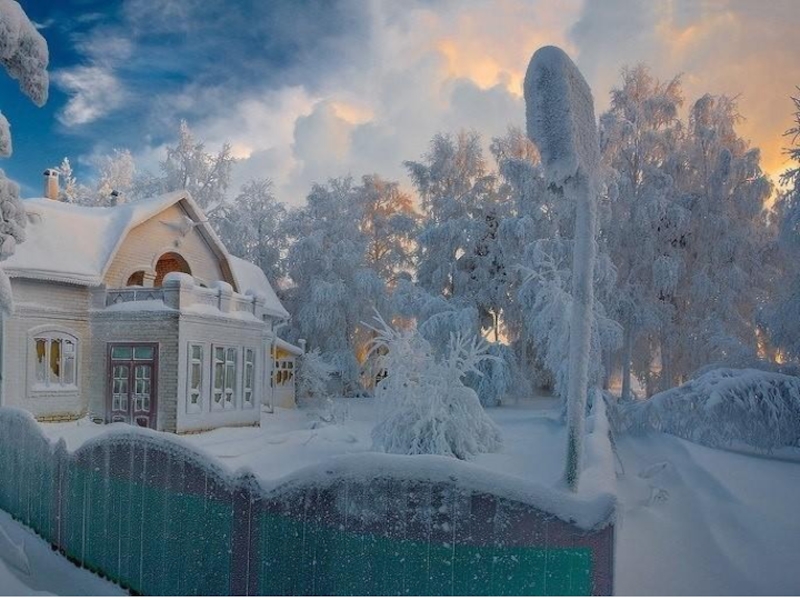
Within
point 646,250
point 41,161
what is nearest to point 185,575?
point 41,161

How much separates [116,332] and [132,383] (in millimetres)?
837

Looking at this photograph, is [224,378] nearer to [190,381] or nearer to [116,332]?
[190,381]

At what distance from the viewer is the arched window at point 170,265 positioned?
32.6 ft

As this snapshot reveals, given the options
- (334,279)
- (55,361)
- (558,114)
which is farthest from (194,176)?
(558,114)

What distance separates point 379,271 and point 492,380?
610 centimetres

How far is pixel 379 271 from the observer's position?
15445 mm

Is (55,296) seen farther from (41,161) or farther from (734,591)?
(734,591)

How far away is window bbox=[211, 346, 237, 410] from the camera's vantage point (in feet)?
28.4

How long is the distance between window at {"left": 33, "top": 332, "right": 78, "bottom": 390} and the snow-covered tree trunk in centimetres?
741

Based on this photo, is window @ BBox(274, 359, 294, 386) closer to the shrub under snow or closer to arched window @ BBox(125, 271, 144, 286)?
arched window @ BBox(125, 271, 144, 286)

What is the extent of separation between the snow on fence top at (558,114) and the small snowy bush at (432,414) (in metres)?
2.30

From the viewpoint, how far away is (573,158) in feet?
8.46

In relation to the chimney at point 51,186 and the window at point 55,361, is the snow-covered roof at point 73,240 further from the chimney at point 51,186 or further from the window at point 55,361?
the chimney at point 51,186

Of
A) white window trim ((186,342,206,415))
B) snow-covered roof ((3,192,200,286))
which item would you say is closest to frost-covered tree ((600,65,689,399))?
white window trim ((186,342,206,415))
